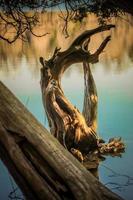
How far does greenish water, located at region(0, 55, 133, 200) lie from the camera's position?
1.18 metres

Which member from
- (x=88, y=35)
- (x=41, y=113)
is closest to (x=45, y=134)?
(x=41, y=113)

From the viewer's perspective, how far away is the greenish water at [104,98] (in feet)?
3.87

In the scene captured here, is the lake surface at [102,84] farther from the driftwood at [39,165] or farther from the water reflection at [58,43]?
the driftwood at [39,165]

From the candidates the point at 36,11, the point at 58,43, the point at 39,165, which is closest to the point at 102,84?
the point at 58,43

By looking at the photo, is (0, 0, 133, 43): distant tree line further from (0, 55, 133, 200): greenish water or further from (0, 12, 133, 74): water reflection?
(0, 55, 133, 200): greenish water

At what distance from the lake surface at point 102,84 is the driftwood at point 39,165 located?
1.32ft

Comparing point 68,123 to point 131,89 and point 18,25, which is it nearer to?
point 131,89

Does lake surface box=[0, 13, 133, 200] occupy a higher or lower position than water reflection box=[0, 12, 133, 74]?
lower

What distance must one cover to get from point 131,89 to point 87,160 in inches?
11.5

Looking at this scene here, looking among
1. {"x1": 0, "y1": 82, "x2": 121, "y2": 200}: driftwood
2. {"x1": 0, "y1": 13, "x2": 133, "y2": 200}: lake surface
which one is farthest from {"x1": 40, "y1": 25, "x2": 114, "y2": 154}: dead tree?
{"x1": 0, "y1": 82, "x2": 121, "y2": 200}: driftwood

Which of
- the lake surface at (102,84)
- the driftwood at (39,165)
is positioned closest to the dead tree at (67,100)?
the lake surface at (102,84)

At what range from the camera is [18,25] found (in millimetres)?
1166

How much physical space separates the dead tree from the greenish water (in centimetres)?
2

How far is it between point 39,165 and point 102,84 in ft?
1.76
